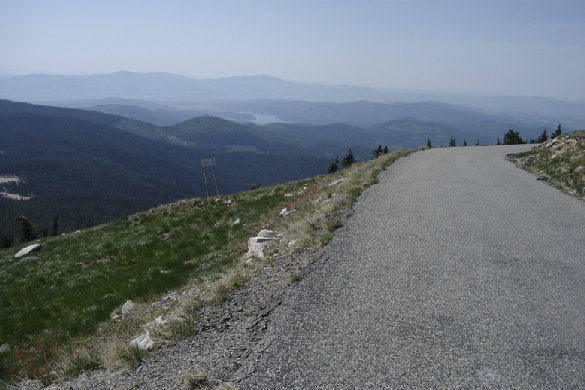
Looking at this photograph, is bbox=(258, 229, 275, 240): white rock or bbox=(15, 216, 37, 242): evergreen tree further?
bbox=(15, 216, 37, 242): evergreen tree

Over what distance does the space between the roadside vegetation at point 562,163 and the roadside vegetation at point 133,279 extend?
964cm

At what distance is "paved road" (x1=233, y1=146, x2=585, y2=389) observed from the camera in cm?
555

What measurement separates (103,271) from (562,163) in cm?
2682

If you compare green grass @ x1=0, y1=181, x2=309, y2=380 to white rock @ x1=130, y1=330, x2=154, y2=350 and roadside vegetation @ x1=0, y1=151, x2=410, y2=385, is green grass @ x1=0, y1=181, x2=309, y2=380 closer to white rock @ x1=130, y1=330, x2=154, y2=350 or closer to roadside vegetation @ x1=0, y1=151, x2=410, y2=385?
roadside vegetation @ x1=0, y1=151, x2=410, y2=385

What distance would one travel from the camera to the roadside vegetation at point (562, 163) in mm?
17938

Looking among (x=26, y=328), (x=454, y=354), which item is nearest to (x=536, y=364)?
(x=454, y=354)

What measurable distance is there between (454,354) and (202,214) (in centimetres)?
2206

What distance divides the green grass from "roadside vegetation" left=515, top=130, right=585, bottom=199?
1621cm

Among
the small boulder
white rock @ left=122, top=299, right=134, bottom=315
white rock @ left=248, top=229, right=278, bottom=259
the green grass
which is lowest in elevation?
the small boulder

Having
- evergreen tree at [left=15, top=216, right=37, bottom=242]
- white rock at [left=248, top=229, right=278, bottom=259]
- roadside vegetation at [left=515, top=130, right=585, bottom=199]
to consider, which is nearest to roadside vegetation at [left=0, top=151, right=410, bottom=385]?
white rock at [left=248, top=229, right=278, bottom=259]

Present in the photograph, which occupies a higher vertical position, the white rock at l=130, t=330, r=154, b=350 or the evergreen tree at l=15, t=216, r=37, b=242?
the white rock at l=130, t=330, r=154, b=350

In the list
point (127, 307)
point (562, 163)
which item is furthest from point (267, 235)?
point (562, 163)

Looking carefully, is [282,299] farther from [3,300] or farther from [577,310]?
[3,300]

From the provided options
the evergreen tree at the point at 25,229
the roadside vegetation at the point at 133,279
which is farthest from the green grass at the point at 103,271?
the evergreen tree at the point at 25,229
